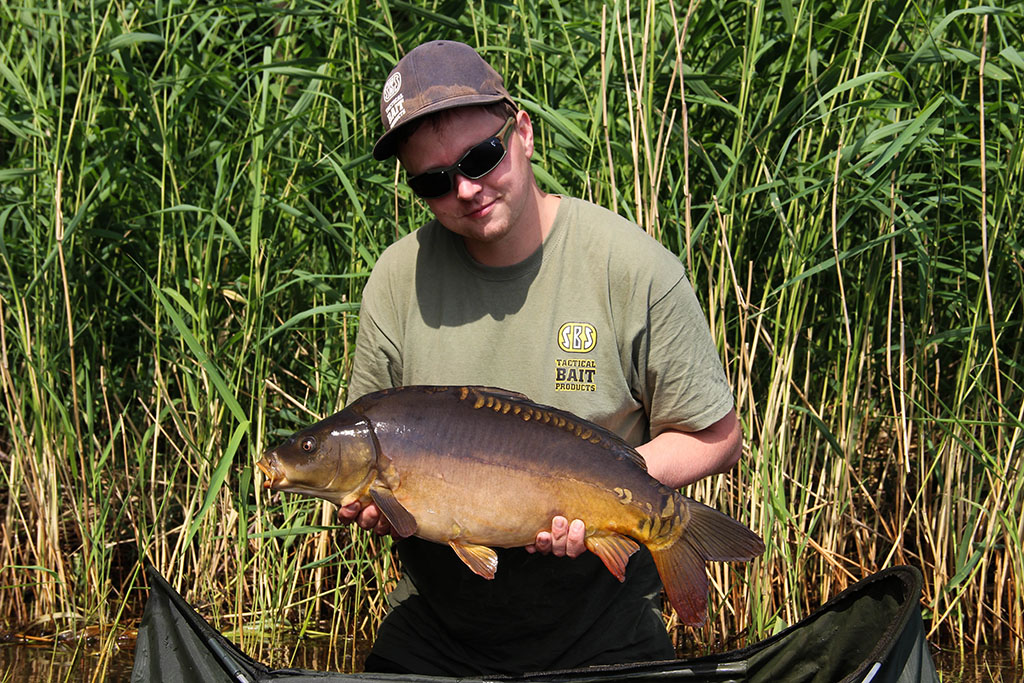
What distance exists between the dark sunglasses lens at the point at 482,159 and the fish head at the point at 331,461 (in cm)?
50

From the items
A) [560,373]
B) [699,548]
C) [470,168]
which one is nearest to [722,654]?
[699,548]

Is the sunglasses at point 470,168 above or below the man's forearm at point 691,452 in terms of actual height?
above

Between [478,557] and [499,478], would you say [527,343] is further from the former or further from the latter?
[478,557]

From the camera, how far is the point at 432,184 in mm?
2219

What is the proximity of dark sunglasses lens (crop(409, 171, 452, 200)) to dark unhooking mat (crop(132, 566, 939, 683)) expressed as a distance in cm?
86

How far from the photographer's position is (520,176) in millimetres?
2232

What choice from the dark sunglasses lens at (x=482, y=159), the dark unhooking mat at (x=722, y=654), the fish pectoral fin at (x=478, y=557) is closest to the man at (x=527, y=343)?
the dark sunglasses lens at (x=482, y=159)

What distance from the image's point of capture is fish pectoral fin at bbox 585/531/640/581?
7.09ft

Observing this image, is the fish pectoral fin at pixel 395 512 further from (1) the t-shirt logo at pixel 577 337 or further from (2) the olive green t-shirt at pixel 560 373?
(1) the t-shirt logo at pixel 577 337

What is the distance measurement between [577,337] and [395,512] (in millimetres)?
480

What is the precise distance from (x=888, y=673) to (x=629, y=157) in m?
1.90

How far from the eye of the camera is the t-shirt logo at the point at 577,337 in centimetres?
224

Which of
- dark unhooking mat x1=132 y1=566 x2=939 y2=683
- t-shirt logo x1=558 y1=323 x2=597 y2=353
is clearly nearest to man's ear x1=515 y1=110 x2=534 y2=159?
t-shirt logo x1=558 y1=323 x2=597 y2=353

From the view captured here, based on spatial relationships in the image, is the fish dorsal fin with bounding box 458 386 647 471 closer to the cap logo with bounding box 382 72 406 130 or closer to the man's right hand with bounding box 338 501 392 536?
the man's right hand with bounding box 338 501 392 536
